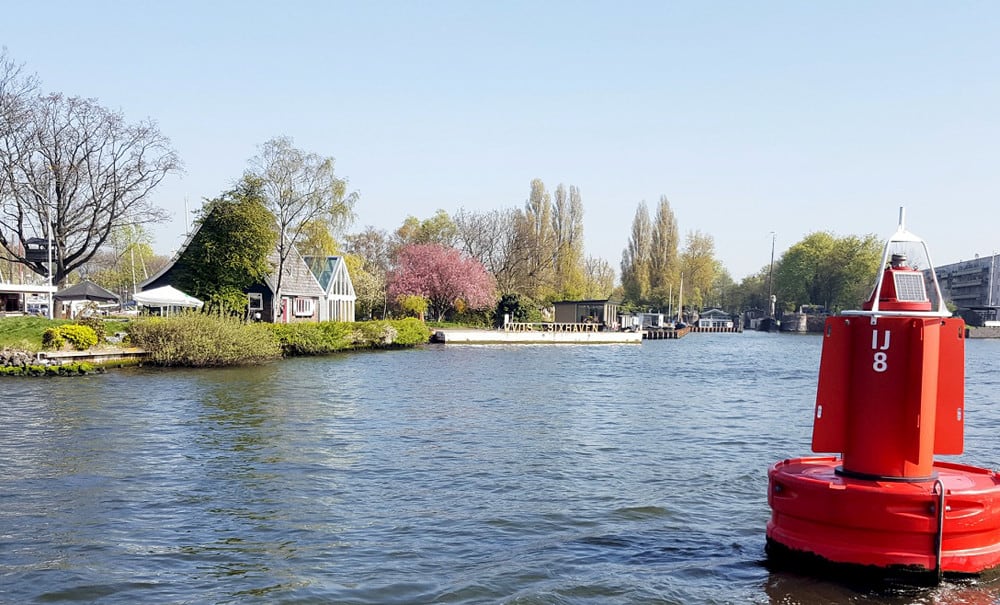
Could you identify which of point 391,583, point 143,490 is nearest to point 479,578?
point 391,583

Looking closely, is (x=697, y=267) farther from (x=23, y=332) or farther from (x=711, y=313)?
(x=23, y=332)

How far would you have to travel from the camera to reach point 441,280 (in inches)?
2872

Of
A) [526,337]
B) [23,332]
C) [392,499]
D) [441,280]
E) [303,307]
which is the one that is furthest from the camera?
[441,280]

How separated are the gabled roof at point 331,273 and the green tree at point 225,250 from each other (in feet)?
34.8

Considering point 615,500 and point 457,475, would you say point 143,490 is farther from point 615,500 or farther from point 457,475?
point 615,500

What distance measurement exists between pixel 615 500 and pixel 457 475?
2.64 metres

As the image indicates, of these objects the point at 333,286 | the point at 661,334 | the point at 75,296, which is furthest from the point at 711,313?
the point at 75,296

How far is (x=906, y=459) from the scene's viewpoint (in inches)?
271

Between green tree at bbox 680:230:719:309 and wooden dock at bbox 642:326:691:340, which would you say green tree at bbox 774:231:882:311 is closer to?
green tree at bbox 680:230:719:309

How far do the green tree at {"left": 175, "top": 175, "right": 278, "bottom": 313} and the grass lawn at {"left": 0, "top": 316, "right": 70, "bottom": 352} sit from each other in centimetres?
1469

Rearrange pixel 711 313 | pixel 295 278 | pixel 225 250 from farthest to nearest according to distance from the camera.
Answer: pixel 711 313, pixel 295 278, pixel 225 250

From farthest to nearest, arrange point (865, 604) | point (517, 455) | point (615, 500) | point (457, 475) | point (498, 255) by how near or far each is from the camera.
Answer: point (498, 255) < point (517, 455) < point (457, 475) < point (615, 500) < point (865, 604)

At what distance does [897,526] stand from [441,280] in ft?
220

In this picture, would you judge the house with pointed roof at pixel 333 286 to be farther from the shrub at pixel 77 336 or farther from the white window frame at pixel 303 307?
the shrub at pixel 77 336
